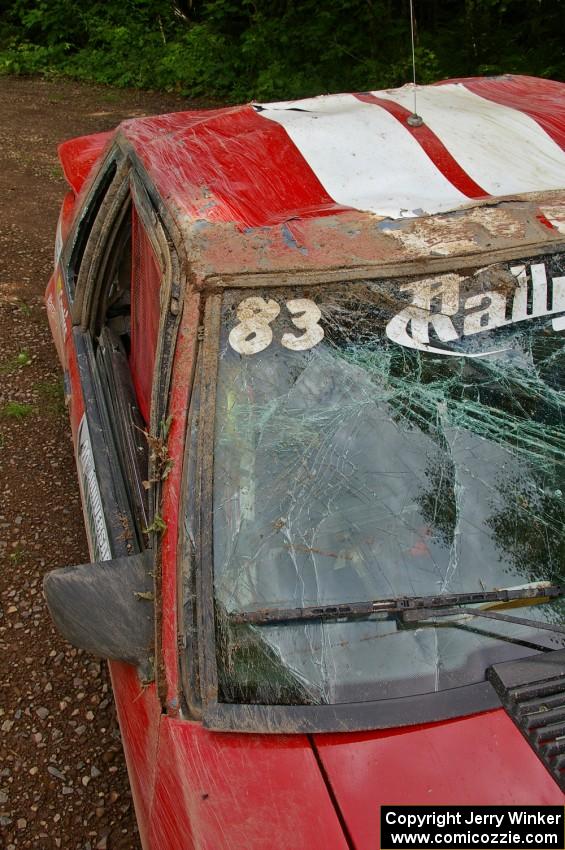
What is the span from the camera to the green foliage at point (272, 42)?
7012 millimetres

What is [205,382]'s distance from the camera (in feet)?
5.84

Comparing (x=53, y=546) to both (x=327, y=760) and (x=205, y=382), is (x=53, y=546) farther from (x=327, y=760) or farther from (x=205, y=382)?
(x=327, y=760)

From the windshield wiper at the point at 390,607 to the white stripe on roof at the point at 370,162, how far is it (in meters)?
1.02

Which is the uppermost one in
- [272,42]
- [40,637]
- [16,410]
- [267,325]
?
[272,42]

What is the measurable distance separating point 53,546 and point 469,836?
2199 millimetres

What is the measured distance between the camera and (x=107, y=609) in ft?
5.61

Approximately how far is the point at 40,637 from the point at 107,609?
1240 millimetres

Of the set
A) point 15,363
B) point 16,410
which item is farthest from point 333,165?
point 15,363

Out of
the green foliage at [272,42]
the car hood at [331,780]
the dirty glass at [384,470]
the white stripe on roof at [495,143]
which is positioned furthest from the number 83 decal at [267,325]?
the green foliage at [272,42]

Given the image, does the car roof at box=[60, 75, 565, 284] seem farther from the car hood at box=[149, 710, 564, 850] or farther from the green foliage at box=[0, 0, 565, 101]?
Answer: the green foliage at box=[0, 0, 565, 101]

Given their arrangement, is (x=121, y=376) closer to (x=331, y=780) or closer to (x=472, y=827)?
(x=331, y=780)

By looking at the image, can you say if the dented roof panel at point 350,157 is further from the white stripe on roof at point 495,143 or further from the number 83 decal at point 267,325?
the number 83 decal at point 267,325

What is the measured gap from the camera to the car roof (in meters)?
2.00

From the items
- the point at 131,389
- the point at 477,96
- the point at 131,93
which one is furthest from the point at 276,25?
the point at 131,389
